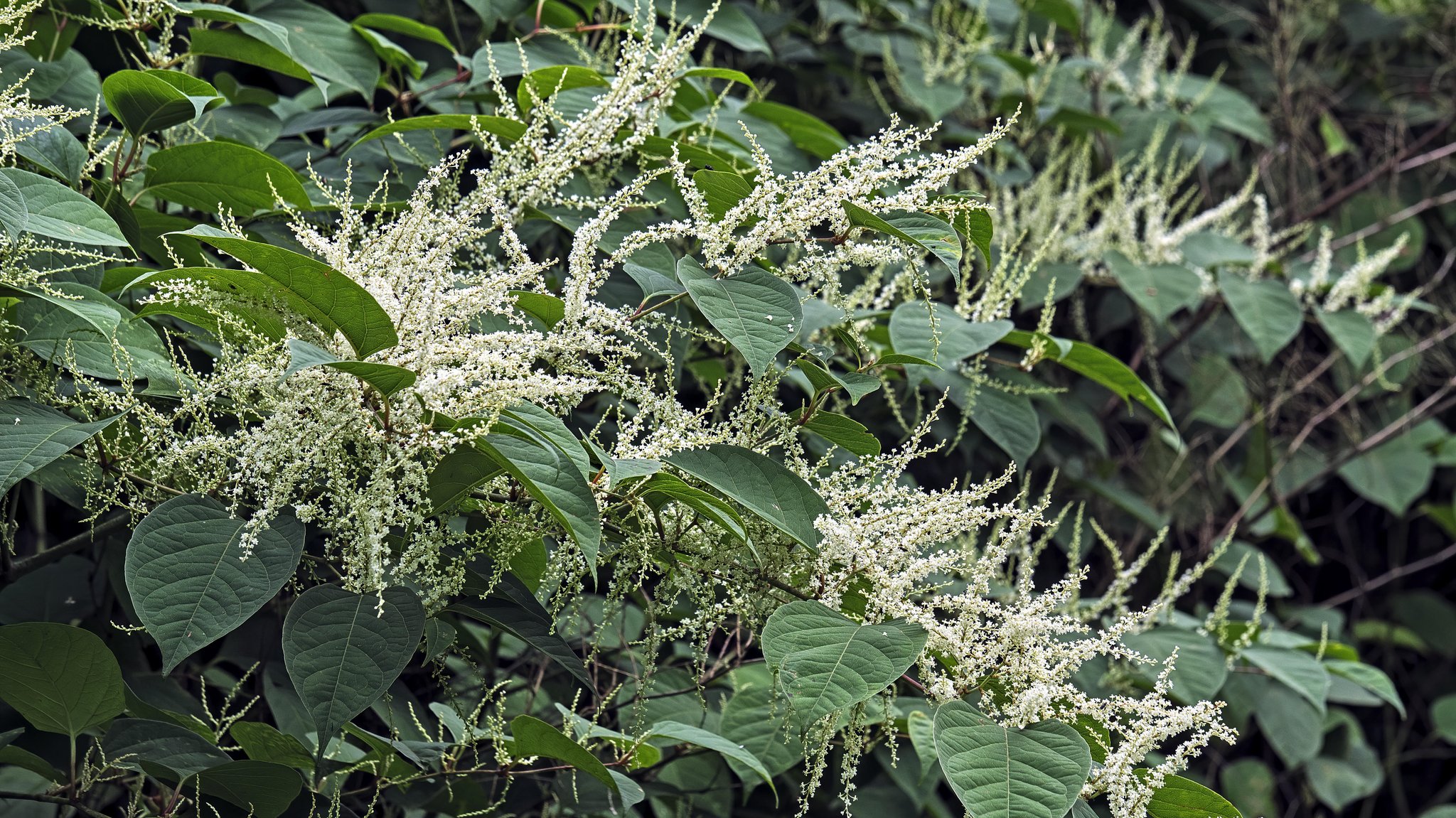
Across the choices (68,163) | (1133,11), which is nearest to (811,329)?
(68,163)

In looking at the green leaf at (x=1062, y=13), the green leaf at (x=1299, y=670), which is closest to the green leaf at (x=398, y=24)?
the green leaf at (x=1299, y=670)

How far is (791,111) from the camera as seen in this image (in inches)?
75.7

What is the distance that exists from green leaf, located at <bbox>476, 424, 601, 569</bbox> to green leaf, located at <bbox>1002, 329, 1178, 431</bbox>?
0.86 meters

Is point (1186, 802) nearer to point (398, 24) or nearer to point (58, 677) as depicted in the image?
point (58, 677)

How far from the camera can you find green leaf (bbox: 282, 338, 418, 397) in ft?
2.96

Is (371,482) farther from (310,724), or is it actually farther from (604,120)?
(310,724)

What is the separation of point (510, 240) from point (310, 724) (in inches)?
31.1

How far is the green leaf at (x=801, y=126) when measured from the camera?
6.30ft

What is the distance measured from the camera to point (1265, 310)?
8.70ft

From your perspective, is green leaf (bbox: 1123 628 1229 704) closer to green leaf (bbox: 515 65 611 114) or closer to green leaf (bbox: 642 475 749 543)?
green leaf (bbox: 642 475 749 543)

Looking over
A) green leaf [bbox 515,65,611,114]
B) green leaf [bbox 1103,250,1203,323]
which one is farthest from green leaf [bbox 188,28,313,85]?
green leaf [bbox 1103,250,1203,323]

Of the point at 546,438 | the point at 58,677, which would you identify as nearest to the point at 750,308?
the point at 546,438

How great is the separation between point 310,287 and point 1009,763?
0.77 metres

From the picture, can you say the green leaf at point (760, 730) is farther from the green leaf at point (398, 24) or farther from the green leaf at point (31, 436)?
the green leaf at point (398, 24)
